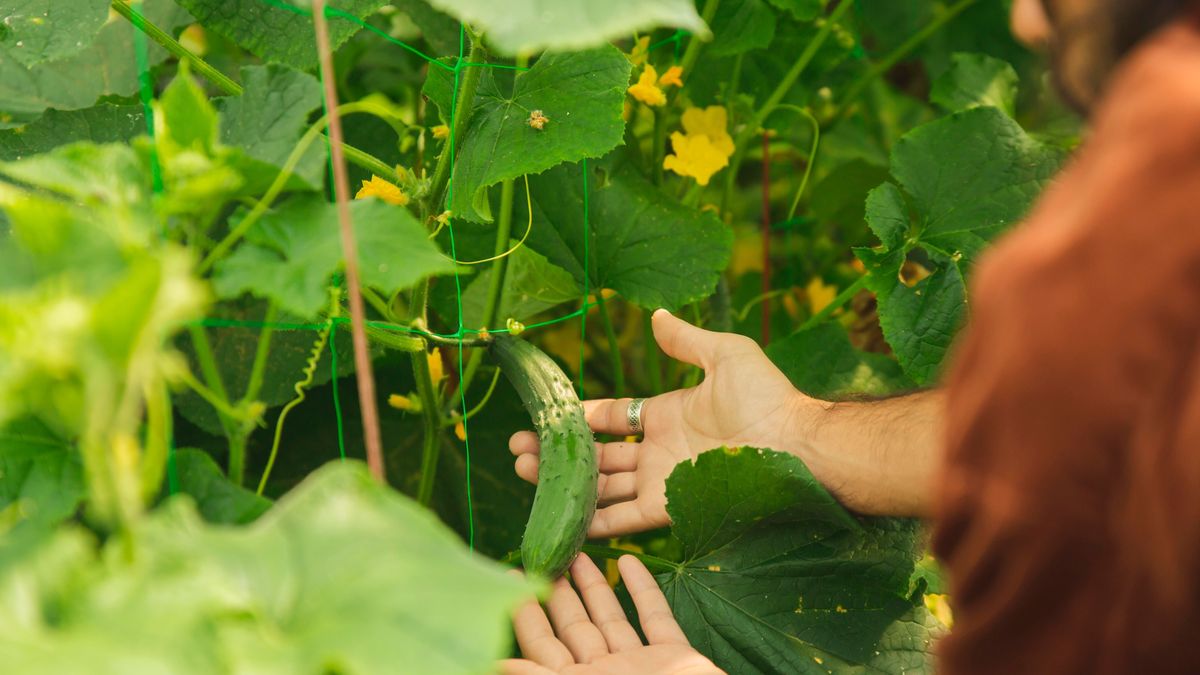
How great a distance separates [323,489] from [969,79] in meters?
1.36

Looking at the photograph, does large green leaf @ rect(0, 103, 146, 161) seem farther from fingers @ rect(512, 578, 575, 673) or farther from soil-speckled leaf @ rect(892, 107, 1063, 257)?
soil-speckled leaf @ rect(892, 107, 1063, 257)

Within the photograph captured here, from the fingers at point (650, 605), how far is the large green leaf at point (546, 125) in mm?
450

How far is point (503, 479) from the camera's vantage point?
1.68 m

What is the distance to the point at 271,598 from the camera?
0.65m

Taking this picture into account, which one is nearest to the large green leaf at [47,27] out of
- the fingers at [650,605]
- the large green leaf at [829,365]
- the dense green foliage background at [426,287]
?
the dense green foliage background at [426,287]

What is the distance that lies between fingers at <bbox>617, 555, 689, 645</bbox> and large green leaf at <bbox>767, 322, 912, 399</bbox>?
1.45 feet

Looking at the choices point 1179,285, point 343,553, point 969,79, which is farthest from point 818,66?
point 343,553

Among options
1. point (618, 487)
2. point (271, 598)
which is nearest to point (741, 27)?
point (618, 487)

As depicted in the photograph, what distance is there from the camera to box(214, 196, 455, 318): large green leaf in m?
0.83

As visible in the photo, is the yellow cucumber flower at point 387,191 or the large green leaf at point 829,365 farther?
the large green leaf at point 829,365

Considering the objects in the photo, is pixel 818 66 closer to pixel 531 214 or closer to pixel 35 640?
pixel 531 214

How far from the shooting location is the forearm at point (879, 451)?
4.15 ft

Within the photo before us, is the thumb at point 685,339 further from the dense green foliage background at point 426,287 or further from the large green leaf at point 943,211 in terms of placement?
the large green leaf at point 943,211

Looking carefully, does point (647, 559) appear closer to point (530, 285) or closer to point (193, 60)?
point (530, 285)
